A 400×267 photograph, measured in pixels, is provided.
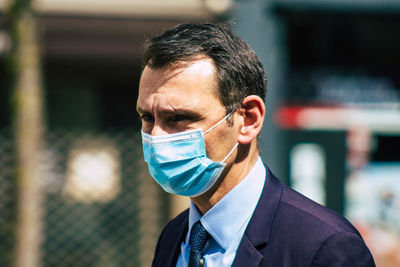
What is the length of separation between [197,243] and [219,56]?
681 mm

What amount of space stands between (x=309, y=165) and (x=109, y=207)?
217 centimetres

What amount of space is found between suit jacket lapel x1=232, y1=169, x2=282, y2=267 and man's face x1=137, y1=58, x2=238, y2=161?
9.2 inches

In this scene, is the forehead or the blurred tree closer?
the forehead

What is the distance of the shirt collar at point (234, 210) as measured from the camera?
183 cm

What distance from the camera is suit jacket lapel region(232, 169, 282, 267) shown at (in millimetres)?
1672

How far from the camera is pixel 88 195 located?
217 inches

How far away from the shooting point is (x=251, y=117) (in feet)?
6.32

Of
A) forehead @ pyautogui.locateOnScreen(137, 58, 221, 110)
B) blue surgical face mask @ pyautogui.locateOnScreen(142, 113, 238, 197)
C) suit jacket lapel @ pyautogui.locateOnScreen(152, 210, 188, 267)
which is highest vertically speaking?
forehead @ pyautogui.locateOnScreen(137, 58, 221, 110)

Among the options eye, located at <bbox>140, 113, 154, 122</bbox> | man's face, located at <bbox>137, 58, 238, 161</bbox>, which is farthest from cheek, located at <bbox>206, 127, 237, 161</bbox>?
eye, located at <bbox>140, 113, 154, 122</bbox>

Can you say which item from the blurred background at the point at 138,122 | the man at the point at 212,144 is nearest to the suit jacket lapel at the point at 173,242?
the man at the point at 212,144

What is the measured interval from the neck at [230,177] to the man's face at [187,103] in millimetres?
56

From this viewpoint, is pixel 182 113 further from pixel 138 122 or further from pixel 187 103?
pixel 138 122

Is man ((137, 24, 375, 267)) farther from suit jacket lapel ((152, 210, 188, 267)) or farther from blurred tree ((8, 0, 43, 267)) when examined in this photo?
blurred tree ((8, 0, 43, 267))

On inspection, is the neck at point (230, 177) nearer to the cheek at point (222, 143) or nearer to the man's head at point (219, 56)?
the cheek at point (222, 143)
